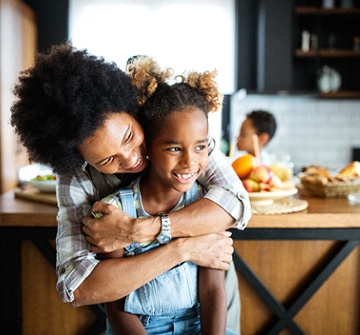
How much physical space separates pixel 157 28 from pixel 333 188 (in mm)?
3572

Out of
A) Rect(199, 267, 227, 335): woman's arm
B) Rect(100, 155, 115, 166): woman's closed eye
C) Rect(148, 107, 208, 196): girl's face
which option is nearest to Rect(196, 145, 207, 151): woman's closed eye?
Rect(148, 107, 208, 196): girl's face

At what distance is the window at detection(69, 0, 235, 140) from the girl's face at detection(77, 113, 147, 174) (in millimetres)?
3699

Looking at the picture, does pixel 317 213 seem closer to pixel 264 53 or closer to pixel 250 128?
pixel 250 128

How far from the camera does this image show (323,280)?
1.68m

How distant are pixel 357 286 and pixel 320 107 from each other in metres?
3.48

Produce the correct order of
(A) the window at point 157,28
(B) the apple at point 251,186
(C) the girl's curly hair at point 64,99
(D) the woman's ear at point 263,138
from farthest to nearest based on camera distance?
1. (A) the window at point 157,28
2. (D) the woman's ear at point 263,138
3. (B) the apple at point 251,186
4. (C) the girl's curly hair at point 64,99

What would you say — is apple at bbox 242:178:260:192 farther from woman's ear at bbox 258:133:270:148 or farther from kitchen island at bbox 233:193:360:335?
woman's ear at bbox 258:133:270:148

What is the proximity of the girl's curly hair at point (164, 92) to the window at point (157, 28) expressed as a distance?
3.58 m

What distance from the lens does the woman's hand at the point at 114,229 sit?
1125 millimetres

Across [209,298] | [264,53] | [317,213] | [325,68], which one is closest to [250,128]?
[264,53]

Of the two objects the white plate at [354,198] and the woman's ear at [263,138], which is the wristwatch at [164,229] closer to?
the white plate at [354,198]

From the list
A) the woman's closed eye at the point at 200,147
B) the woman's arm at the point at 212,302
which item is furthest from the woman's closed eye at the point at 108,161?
the woman's arm at the point at 212,302

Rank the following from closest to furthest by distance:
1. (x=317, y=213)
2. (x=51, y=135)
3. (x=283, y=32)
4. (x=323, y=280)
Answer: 1. (x=51, y=135)
2. (x=317, y=213)
3. (x=323, y=280)
4. (x=283, y=32)

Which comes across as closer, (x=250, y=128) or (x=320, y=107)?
(x=250, y=128)
